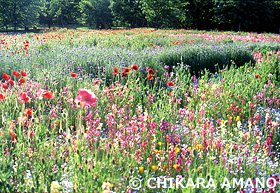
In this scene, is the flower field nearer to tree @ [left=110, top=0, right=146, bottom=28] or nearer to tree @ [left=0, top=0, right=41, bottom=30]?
tree @ [left=110, top=0, right=146, bottom=28]

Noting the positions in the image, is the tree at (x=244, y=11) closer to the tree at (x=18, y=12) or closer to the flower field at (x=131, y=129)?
the tree at (x=18, y=12)

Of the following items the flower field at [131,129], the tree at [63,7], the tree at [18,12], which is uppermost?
the tree at [63,7]

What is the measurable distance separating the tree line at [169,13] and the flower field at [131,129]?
2609cm

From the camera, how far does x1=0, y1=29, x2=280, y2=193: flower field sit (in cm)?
204

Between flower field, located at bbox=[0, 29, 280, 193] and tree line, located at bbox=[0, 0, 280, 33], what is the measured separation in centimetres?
2609

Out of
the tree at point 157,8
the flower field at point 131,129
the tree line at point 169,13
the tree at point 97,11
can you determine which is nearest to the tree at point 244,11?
the tree line at point 169,13

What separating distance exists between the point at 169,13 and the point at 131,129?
1259 inches

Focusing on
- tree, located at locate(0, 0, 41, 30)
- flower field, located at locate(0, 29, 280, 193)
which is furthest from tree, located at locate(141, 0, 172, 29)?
flower field, located at locate(0, 29, 280, 193)

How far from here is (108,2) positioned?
4075 centimetres

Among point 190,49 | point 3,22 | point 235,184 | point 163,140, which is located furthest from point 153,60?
point 3,22

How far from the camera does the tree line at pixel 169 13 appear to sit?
32.5 meters

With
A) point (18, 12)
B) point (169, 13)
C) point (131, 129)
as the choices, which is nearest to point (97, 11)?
point (18, 12)

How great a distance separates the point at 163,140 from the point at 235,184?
3.26ft

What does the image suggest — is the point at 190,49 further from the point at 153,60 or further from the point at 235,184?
the point at 235,184
